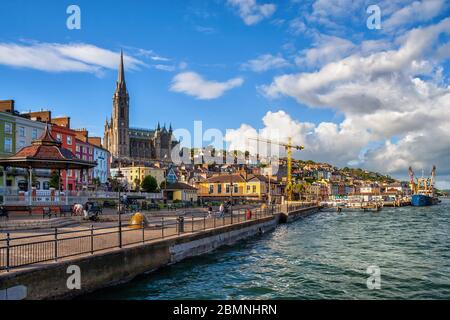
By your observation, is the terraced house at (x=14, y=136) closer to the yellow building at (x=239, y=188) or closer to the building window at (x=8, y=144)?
the building window at (x=8, y=144)

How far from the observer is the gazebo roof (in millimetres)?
35156

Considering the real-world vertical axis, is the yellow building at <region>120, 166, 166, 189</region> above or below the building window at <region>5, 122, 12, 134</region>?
below

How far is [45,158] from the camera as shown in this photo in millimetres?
35219

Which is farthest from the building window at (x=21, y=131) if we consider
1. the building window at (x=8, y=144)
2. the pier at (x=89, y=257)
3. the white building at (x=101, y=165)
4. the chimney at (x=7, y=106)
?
the pier at (x=89, y=257)

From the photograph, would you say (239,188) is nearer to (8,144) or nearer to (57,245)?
(8,144)

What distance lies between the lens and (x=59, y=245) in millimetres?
18391

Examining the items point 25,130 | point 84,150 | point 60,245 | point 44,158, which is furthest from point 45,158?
point 84,150

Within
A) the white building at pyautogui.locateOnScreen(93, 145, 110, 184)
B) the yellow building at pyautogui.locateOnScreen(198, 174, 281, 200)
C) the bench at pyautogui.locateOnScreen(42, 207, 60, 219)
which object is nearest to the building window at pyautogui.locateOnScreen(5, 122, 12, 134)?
the bench at pyautogui.locateOnScreen(42, 207, 60, 219)

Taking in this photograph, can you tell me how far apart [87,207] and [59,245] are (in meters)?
18.5

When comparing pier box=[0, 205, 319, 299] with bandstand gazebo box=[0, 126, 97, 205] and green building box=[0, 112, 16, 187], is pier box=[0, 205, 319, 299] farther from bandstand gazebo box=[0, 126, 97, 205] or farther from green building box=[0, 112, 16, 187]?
green building box=[0, 112, 16, 187]

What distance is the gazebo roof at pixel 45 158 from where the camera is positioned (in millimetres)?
35156
